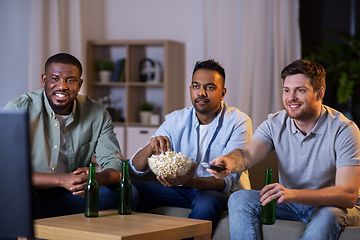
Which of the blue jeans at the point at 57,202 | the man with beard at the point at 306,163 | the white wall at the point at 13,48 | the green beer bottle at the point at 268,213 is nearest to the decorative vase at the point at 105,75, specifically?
the white wall at the point at 13,48

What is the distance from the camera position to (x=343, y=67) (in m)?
4.25

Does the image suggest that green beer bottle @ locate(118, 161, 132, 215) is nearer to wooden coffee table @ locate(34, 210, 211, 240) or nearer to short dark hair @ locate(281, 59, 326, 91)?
wooden coffee table @ locate(34, 210, 211, 240)

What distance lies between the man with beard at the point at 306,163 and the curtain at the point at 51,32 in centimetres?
247

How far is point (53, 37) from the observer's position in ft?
13.3

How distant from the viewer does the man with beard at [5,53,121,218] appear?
2.14 metres

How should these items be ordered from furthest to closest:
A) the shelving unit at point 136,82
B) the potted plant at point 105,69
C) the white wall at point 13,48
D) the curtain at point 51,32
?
1. the potted plant at point 105,69
2. the shelving unit at point 136,82
3. the curtain at point 51,32
4. the white wall at point 13,48

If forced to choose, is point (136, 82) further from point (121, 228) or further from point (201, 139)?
point (121, 228)

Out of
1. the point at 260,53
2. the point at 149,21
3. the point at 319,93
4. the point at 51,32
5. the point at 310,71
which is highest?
the point at 149,21

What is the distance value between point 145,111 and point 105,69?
626 millimetres

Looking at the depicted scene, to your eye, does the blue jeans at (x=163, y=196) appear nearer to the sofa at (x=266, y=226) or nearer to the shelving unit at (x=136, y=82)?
the sofa at (x=266, y=226)

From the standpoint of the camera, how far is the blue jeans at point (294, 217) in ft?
5.55

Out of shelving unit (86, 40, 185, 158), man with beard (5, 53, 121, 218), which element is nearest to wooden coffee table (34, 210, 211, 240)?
man with beard (5, 53, 121, 218)

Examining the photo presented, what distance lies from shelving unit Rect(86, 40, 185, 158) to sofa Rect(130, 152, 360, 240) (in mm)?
1937

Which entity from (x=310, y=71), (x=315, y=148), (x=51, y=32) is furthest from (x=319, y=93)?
(x=51, y=32)
